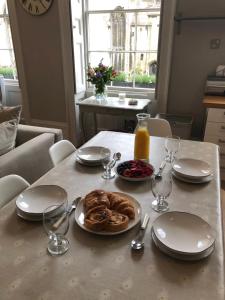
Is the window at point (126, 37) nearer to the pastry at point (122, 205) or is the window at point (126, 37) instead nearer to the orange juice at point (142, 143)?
the orange juice at point (142, 143)

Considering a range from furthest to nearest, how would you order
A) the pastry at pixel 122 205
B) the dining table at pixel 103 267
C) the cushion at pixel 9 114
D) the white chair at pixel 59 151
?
the cushion at pixel 9 114
the white chair at pixel 59 151
the pastry at pixel 122 205
the dining table at pixel 103 267

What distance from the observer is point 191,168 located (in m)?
1.24

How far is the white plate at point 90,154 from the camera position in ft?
4.32

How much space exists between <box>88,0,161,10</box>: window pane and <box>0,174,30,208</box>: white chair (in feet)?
8.82

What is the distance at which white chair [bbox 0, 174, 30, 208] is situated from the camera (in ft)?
3.53

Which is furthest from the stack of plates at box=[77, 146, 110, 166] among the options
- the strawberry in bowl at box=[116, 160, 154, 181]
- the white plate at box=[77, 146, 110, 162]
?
the strawberry in bowl at box=[116, 160, 154, 181]

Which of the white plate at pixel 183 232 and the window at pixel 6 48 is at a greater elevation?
the window at pixel 6 48

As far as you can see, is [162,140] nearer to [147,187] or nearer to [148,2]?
[147,187]

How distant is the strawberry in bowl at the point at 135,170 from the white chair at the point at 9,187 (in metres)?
0.46

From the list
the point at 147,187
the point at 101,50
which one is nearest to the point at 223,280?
the point at 147,187

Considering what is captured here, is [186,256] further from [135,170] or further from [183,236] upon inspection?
[135,170]

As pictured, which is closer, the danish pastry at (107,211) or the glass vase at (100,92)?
the danish pastry at (107,211)

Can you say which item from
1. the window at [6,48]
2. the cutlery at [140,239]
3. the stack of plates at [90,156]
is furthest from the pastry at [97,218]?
the window at [6,48]

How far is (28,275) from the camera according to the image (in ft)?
2.27
